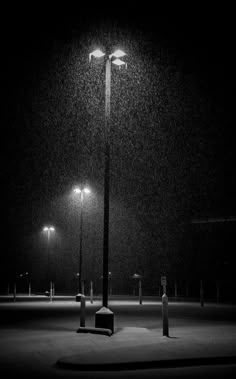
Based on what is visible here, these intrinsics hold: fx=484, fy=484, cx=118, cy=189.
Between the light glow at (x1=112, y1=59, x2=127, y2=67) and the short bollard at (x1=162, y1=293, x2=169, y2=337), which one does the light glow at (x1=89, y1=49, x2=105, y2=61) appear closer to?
the light glow at (x1=112, y1=59, x2=127, y2=67)

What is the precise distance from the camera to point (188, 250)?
171ft

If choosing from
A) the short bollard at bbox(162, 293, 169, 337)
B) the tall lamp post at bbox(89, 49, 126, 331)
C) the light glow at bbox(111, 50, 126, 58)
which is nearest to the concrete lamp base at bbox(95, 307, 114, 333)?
the tall lamp post at bbox(89, 49, 126, 331)

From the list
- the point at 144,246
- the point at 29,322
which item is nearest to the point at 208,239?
the point at 144,246

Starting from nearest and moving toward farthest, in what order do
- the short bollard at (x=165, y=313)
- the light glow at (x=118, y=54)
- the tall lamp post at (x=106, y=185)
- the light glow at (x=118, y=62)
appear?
the short bollard at (x=165, y=313), the tall lamp post at (x=106, y=185), the light glow at (x=118, y=54), the light glow at (x=118, y=62)

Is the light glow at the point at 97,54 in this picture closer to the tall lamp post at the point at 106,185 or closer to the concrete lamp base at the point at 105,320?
the tall lamp post at the point at 106,185

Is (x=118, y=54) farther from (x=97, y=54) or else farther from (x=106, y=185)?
(x=106, y=185)

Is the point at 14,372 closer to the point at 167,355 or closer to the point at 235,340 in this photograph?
the point at 167,355

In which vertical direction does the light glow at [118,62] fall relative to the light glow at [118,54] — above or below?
below

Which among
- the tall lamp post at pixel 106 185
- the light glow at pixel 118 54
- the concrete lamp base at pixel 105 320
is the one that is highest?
the light glow at pixel 118 54

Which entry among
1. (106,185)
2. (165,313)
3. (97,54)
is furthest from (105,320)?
(97,54)

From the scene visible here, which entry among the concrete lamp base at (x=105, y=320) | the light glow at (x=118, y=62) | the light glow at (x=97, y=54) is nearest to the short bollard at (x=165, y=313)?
the concrete lamp base at (x=105, y=320)

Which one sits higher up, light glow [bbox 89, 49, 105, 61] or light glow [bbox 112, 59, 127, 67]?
light glow [bbox 89, 49, 105, 61]

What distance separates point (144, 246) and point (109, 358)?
49324 millimetres

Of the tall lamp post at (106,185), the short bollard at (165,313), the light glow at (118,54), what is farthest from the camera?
the light glow at (118,54)
